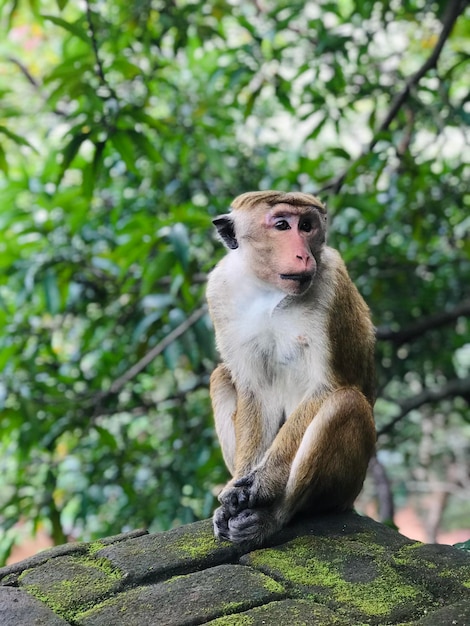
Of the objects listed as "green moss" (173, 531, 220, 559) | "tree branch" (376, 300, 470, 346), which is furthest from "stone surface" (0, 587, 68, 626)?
"tree branch" (376, 300, 470, 346)

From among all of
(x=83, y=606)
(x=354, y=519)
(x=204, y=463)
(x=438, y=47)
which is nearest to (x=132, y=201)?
(x=204, y=463)

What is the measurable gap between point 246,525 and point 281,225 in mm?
961

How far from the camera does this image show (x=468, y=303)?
446cm

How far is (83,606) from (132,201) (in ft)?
11.1

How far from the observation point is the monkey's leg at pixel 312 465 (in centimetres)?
250

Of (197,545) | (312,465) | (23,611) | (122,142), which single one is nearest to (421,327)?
(122,142)

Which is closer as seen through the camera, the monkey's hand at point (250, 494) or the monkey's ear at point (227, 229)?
the monkey's hand at point (250, 494)

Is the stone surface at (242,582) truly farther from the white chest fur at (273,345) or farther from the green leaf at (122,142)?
the green leaf at (122,142)

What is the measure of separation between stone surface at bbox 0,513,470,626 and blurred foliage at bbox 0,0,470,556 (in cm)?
170

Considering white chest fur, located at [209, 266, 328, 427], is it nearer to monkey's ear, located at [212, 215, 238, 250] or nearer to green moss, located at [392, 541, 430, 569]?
monkey's ear, located at [212, 215, 238, 250]

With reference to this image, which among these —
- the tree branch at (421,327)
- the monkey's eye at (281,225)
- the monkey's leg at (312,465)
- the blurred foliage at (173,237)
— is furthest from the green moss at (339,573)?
the tree branch at (421,327)

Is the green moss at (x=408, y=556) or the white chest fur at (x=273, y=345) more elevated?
the white chest fur at (x=273, y=345)

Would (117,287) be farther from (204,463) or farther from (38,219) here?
(204,463)

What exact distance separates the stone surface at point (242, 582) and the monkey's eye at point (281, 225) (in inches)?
38.0
